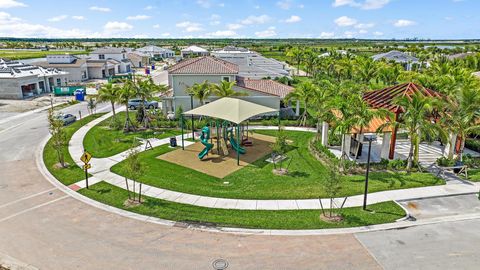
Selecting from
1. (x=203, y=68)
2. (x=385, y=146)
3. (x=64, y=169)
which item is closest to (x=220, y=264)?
(x=64, y=169)

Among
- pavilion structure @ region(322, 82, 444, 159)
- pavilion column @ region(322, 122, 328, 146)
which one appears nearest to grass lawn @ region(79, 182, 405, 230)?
pavilion structure @ region(322, 82, 444, 159)

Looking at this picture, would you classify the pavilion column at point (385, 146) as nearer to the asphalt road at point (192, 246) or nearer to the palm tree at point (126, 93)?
the asphalt road at point (192, 246)

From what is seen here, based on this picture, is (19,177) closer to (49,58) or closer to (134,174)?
(134,174)

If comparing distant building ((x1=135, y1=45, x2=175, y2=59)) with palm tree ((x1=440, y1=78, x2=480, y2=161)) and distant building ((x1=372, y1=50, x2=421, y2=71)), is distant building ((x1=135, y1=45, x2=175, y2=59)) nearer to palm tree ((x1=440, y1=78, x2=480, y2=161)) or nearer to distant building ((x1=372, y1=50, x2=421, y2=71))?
distant building ((x1=372, y1=50, x2=421, y2=71))

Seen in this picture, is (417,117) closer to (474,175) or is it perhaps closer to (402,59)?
(474,175)

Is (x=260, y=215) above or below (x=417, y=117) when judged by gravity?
below

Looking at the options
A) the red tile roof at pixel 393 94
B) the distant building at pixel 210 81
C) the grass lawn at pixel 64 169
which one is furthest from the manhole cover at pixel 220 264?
the distant building at pixel 210 81

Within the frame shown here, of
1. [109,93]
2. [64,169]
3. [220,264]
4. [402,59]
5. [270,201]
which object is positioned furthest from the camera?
[402,59]
